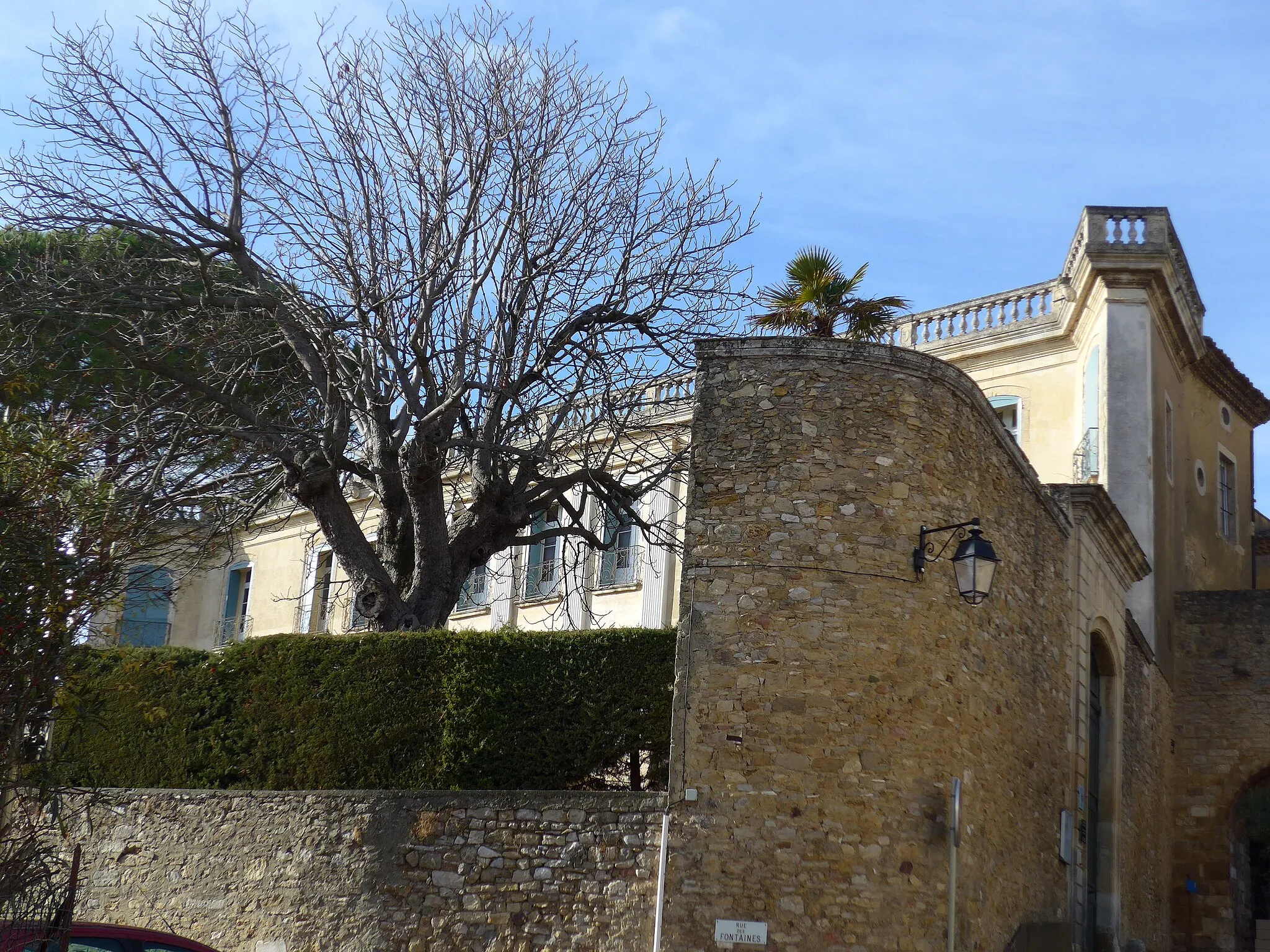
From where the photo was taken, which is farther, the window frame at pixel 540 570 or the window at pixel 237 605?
the window at pixel 237 605

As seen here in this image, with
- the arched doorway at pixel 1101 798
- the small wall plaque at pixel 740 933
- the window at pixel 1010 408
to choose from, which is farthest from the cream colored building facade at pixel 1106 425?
the small wall plaque at pixel 740 933

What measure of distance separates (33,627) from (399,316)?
6959mm

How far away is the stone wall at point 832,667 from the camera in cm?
1084

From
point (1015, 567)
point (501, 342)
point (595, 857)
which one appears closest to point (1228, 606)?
point (1015, 567)

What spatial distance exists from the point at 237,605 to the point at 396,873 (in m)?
20.1

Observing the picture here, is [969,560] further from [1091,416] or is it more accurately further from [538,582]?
[538,582]

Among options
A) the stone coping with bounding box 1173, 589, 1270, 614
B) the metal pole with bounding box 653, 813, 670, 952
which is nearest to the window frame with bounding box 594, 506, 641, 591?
the stone coping with bounding box 1173, 589, 1270, 614

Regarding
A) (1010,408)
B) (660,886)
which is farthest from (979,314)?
(660,886)

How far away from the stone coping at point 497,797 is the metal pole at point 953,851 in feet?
7.43

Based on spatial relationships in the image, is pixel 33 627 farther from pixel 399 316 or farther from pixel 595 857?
pixel 399 316

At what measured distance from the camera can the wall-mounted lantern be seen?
11.6 m

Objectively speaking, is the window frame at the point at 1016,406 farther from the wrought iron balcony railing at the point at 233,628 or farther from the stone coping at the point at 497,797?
the wrought iron balcony railing at the point at 233,628

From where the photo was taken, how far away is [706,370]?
12055mm

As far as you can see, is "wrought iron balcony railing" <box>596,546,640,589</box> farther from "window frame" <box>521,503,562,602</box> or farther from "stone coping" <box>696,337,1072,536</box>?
"stone coping" <box>696,337,1072,536</box>
